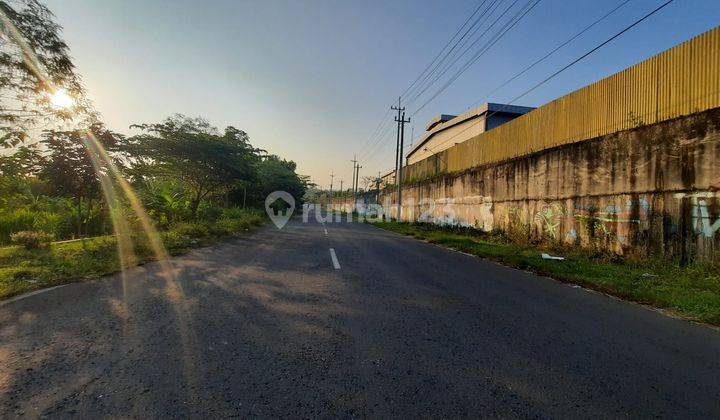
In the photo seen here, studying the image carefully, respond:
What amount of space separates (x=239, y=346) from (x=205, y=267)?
466 centimetres

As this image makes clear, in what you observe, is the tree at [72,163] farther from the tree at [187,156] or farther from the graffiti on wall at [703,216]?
the graffiti on wall at [703,216]

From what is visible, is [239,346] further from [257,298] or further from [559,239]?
[559,239]

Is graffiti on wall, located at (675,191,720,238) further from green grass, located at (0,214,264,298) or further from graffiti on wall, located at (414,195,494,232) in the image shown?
green grass, located at (0,214,264,298)

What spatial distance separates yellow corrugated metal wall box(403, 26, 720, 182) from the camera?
7.96 meters

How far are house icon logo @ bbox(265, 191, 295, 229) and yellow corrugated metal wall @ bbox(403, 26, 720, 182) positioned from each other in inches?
1045

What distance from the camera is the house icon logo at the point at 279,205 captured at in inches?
1491

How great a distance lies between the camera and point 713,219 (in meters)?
7.24

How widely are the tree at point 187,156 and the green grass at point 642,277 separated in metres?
12.1

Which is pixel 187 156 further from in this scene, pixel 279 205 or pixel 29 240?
pixel 279 205

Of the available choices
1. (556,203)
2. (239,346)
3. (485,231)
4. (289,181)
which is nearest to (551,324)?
(239,346)

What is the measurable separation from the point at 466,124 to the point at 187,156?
2614 cm

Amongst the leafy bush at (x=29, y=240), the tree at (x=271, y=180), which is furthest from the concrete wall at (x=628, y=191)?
the tree at (x=271, y=180)

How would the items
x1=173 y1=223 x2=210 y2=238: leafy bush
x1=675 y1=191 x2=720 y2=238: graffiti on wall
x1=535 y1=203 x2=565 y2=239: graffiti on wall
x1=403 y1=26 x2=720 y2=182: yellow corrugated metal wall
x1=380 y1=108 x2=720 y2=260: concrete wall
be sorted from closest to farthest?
x1=675 y1=191 x2=720 y2=238: graffiti on wall → x1=380 y1=108 x2=720 y2=260: concrete wall → x1=403 y1=26 x2=720 y2=182: yellow corrugated metal wall → x1=535 y1=203 x2=565 y2=239: graffiti on wall → x1=173 y1=223 x2=210 y2=238: leafy bush

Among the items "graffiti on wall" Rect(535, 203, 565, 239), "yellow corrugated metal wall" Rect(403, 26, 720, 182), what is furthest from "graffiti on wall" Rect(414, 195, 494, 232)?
"graffiti on wall" Rect(535, 203, 565, 239)
